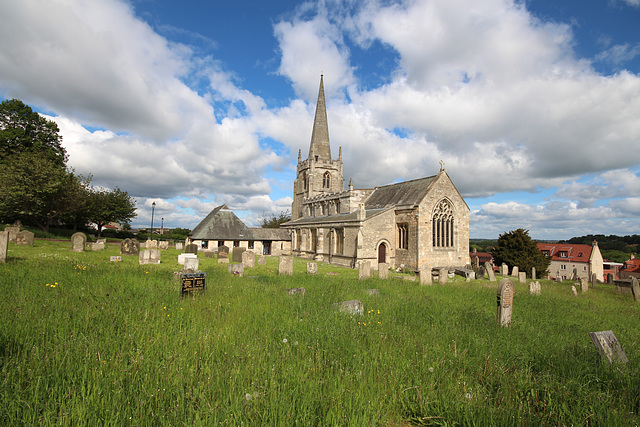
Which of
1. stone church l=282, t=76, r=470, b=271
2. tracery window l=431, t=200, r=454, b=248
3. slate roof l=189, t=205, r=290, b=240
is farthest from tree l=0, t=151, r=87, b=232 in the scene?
tracery window l=431, t=200, r=454, b=248

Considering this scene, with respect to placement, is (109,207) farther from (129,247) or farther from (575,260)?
(575,260)

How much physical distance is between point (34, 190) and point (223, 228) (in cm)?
1594

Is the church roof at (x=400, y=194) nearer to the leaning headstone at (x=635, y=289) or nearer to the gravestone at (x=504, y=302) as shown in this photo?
the leaning headstone at (x=635, y=289)

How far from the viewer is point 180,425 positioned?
2619mm

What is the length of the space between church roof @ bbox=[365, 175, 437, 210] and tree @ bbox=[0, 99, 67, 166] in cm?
3359

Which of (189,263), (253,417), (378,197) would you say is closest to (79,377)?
(253,417)

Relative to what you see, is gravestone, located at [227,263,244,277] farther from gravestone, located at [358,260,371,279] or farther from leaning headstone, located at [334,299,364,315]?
leaning headstone, located at [334,299,364,315]

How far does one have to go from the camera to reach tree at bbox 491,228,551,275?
1088 inches

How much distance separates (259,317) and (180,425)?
298cm

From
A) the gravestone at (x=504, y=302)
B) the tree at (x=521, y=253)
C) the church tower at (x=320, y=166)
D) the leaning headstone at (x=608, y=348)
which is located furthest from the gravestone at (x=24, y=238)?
the tree at (x=521, y=253)

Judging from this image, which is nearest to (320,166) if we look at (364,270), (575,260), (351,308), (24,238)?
(364,270)

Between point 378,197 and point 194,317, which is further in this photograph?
point 378,197

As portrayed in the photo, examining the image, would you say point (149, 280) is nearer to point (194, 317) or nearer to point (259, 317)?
point (194, 317)

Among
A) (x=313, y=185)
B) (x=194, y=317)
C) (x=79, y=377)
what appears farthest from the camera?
(x=313, y=185)
